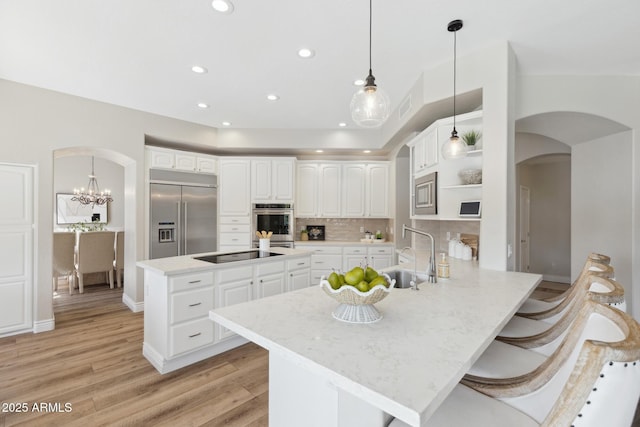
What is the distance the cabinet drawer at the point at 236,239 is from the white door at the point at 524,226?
550 cm

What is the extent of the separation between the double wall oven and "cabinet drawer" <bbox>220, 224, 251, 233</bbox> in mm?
159

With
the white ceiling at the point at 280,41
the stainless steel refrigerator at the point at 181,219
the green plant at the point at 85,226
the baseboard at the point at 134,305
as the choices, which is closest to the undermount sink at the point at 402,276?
the white ceiling at the point at 280,41

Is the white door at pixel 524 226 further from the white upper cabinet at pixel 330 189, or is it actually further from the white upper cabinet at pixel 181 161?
the white upper cabinet at pixel 181 161

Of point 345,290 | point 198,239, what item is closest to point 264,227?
point 198,239

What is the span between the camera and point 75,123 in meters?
3.65

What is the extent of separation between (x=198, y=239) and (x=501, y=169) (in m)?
4.33

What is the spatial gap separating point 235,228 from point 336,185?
2.04 metres

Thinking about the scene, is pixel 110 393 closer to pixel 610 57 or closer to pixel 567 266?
pixel 610 57

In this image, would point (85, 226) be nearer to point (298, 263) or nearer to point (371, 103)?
point (298, 263)

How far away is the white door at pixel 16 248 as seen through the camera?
318cm

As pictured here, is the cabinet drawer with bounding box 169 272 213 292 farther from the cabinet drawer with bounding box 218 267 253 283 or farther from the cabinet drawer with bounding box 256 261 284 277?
the cabinet drawer with bounding box 256 261 284 277

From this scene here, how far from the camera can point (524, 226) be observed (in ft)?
19.9

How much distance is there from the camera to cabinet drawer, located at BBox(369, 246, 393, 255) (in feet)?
17.1

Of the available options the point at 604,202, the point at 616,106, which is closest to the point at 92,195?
the point at 616,106
